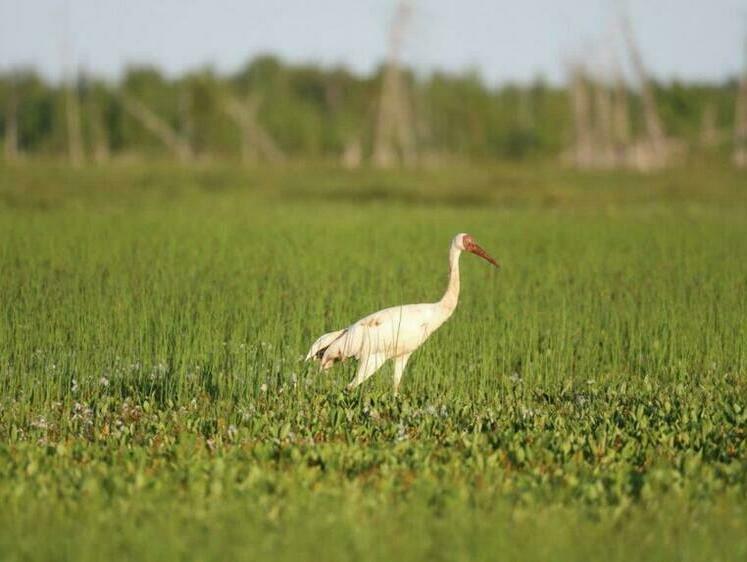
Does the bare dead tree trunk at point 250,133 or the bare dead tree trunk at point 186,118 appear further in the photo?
the bare dead tree trunk at point 250,133

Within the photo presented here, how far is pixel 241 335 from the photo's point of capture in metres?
9.07

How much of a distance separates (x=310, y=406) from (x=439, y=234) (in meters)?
→ 11.4

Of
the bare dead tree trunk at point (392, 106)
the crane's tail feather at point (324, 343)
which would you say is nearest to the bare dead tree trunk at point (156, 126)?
the bare dead tree trunk at point (392, 106)

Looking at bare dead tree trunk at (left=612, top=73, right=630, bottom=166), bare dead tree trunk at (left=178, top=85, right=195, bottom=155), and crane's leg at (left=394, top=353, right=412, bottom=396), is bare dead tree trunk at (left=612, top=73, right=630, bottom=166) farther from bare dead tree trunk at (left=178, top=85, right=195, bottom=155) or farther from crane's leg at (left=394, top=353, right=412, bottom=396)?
crane's leg at (left=394, top=353, right=412, bottom=396)

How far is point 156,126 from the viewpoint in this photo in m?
48.1

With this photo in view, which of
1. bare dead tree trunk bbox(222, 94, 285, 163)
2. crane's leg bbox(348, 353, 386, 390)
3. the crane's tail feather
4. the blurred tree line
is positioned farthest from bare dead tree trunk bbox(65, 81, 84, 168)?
crane's leg bbox(348, 353, 386, 390)

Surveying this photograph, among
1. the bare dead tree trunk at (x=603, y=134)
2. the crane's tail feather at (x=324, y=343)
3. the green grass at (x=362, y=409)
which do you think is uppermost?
the bare dead tree trunk at (x=603, y=134)

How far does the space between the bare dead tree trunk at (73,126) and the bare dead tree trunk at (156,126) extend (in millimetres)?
2019

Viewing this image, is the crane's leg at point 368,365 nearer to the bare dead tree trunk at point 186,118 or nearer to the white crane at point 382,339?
the white crane at point 382,339

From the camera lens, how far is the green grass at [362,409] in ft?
16.8

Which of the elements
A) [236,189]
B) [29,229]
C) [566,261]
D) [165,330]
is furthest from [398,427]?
[236,189]

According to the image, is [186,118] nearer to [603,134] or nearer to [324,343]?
[603,134]

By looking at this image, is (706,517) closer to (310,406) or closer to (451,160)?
(310,406)

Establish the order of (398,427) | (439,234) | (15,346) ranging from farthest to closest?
(439,234) < (15,346) < (398,427)
